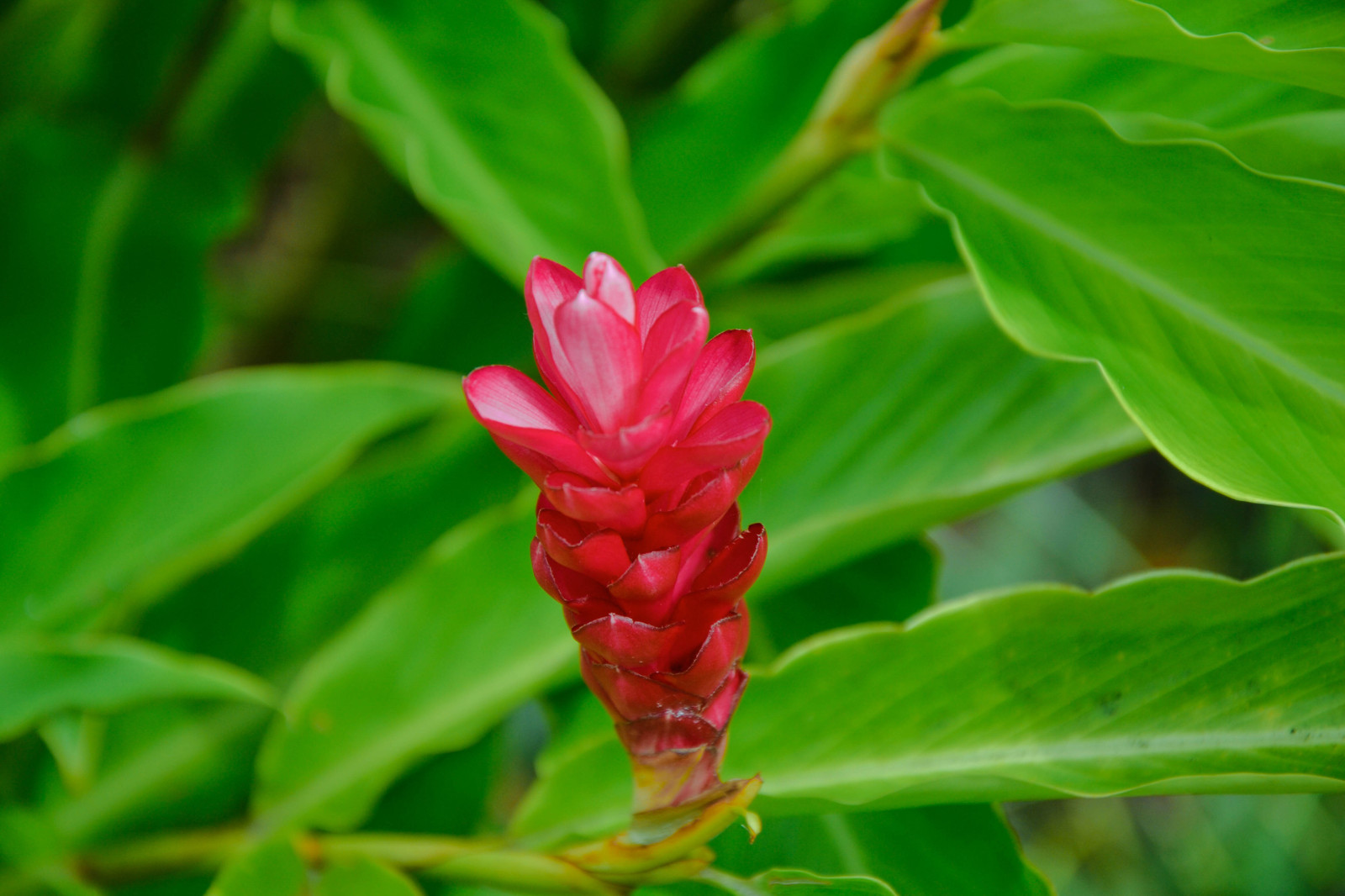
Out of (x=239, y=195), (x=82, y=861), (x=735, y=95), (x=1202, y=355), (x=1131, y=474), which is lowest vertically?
(x=1131, y=474)

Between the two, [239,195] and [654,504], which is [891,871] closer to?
[654,504]

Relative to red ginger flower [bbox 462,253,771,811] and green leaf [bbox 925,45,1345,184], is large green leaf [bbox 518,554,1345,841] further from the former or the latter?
green leaf [bbox 925,45,1345,184]

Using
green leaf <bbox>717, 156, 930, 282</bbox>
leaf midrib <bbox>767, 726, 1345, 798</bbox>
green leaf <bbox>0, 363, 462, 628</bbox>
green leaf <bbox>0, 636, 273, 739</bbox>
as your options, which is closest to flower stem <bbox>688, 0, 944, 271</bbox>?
green leaf <bbox>717, 156, 930, 282</bbox>

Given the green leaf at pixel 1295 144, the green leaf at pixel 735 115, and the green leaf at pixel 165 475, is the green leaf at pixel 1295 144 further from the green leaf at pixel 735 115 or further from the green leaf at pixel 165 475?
the green leaf at pixel 165 475

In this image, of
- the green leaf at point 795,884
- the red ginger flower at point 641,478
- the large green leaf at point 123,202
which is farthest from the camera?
the large green leaf at point 123,202

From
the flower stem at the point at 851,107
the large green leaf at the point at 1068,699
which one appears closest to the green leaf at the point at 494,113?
the flower stem at the point at 851,107

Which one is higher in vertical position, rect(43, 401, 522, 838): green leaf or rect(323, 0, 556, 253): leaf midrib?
rect(323, 0, 556, 253): leaf midrib

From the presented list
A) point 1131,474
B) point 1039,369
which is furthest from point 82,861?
point 1131,474
